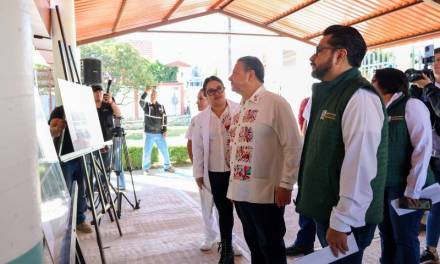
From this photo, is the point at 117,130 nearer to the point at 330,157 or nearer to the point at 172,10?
the point at 330,157

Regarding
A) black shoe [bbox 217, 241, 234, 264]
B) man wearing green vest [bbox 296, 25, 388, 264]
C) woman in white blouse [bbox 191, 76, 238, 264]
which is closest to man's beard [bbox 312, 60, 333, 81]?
man wearing green vest [bbox 296, 25, 388, 264]

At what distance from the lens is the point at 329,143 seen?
1.36 metres

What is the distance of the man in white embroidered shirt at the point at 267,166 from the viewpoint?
6.26 feet

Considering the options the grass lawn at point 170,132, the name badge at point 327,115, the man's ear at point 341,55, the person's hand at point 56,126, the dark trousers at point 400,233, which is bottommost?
the grass lawn at point 170,132

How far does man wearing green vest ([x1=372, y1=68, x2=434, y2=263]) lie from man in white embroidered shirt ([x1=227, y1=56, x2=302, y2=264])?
1.79ft

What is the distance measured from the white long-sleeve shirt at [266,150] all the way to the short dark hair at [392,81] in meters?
0.60

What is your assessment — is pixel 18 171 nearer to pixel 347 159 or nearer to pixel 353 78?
pixel 347 159

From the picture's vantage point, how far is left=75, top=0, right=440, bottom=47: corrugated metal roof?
18.9 ft

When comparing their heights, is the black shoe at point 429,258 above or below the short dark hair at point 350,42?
below

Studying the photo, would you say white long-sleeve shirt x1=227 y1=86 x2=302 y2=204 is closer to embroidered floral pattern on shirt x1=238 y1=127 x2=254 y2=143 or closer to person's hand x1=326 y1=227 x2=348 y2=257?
embroidered floral pattern on shirt x1=238 y1=127 x2=254 y2=143

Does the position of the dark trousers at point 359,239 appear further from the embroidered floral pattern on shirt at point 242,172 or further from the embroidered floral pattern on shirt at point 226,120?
the embroidered floral pattern on shirt at point 226,120

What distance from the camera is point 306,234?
2955 millimetres

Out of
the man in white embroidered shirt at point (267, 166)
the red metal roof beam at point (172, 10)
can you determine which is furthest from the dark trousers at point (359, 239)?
the red metal roof beam at point (172, 10)

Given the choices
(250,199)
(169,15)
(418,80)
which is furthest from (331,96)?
(169,15)
